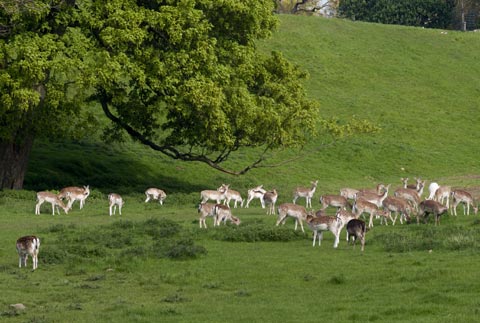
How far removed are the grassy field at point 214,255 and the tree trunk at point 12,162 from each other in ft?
7.56

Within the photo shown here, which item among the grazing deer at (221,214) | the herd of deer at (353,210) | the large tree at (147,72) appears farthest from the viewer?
the large tree at (147,72)

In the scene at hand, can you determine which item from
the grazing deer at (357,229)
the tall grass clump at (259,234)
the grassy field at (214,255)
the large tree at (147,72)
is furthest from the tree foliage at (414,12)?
the grazing deer at (357,229)

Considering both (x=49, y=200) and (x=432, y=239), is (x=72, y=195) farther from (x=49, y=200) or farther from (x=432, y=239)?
(x=432, y=239)

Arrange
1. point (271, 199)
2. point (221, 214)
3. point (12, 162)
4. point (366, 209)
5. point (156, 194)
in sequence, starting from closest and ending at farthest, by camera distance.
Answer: point (366, 209), point (221, 214), point (271, 199), point (156, 194), point (12, 162)

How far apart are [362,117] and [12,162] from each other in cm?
3308

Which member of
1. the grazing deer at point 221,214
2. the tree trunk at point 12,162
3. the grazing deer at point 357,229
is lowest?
the grazing deer at point 357,229

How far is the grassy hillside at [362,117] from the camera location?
4862cm

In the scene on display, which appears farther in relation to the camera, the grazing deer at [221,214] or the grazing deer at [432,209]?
the grazing deer at [221,214]

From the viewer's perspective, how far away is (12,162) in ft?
133

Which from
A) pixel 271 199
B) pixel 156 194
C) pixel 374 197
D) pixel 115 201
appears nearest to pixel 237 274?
pixel 374 197

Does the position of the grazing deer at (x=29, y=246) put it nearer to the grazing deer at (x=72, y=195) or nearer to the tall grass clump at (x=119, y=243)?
the tall grass clump at (x=119, y=243)

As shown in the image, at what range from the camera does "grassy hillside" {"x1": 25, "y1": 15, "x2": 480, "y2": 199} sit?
48.6m

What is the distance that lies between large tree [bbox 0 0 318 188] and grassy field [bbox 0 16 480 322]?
10.2ft

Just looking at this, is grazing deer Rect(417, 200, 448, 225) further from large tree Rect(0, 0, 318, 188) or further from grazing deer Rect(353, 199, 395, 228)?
large tree Rect(0, 0, 318, 188)
